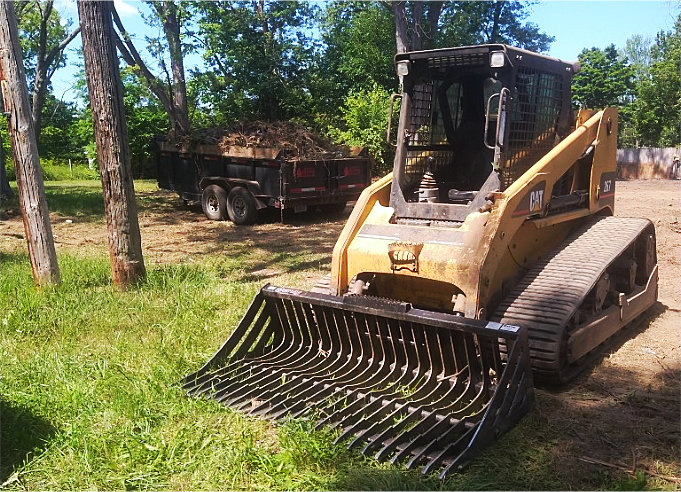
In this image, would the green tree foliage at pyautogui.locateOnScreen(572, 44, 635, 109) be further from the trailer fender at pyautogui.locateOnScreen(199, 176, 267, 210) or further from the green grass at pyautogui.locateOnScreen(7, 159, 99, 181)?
the trailer fender at pyautogui.locateOnScreen(199, 176, 267, 210)

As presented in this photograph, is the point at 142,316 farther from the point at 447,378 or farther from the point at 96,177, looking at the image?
the point at 96,177

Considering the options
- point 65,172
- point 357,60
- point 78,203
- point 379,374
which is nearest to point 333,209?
point 78,203

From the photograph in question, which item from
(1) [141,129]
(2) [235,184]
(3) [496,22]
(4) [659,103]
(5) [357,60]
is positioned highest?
(3) [496,22]

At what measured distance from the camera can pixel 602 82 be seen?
33.4 meters

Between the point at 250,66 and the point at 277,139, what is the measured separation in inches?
383

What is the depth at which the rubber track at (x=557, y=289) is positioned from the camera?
14.4ft

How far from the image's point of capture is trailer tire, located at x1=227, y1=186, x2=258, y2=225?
42.4 feet

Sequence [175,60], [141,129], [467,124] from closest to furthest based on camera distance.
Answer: [467,124], [175,60], [141,129]

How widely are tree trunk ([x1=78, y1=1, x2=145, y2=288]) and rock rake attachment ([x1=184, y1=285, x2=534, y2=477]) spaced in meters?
2.65

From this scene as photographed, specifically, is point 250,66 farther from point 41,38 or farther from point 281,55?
point 41,38

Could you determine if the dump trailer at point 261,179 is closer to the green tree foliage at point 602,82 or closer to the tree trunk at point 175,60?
the tree trunk at point 175,60

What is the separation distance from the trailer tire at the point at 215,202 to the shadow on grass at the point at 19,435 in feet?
30.8

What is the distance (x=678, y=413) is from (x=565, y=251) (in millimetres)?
1628

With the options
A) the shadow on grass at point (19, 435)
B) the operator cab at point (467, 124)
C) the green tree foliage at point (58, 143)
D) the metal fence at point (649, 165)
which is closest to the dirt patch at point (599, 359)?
the operator cab at point (467, 124)
